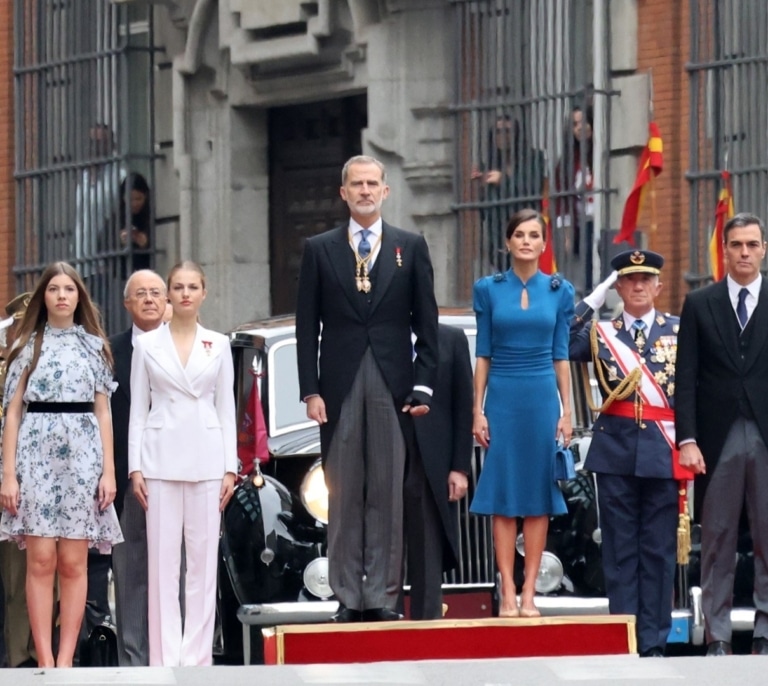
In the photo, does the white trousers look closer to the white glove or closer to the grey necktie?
the grey necktie

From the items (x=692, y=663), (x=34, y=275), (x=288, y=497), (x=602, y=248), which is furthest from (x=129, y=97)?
(x=692, y=663)

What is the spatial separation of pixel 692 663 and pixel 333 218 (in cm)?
1128

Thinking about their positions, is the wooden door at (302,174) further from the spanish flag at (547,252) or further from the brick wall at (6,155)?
the brick wall at (6,155)

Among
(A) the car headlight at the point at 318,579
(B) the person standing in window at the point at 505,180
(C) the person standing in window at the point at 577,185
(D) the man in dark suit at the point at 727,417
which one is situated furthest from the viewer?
(B) the person standing in window at the point at 505,180

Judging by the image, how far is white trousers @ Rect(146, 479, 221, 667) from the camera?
1042cm

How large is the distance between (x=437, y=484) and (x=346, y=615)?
78cm

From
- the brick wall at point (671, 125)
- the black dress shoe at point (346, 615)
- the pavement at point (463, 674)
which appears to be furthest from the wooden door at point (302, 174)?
the pavement at point (463, 674)

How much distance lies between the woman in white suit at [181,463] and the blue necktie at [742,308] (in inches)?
91.2

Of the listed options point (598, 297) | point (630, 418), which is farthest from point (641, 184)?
point (630, 418)

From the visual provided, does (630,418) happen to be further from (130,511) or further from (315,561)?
(130,511)

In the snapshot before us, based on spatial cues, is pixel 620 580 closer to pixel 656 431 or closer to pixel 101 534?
pixel 656 431

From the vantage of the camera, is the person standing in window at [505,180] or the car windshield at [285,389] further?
the person standing in window at [505,180]

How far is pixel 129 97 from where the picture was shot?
68.1 ft

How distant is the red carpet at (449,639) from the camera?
9.27 meters
